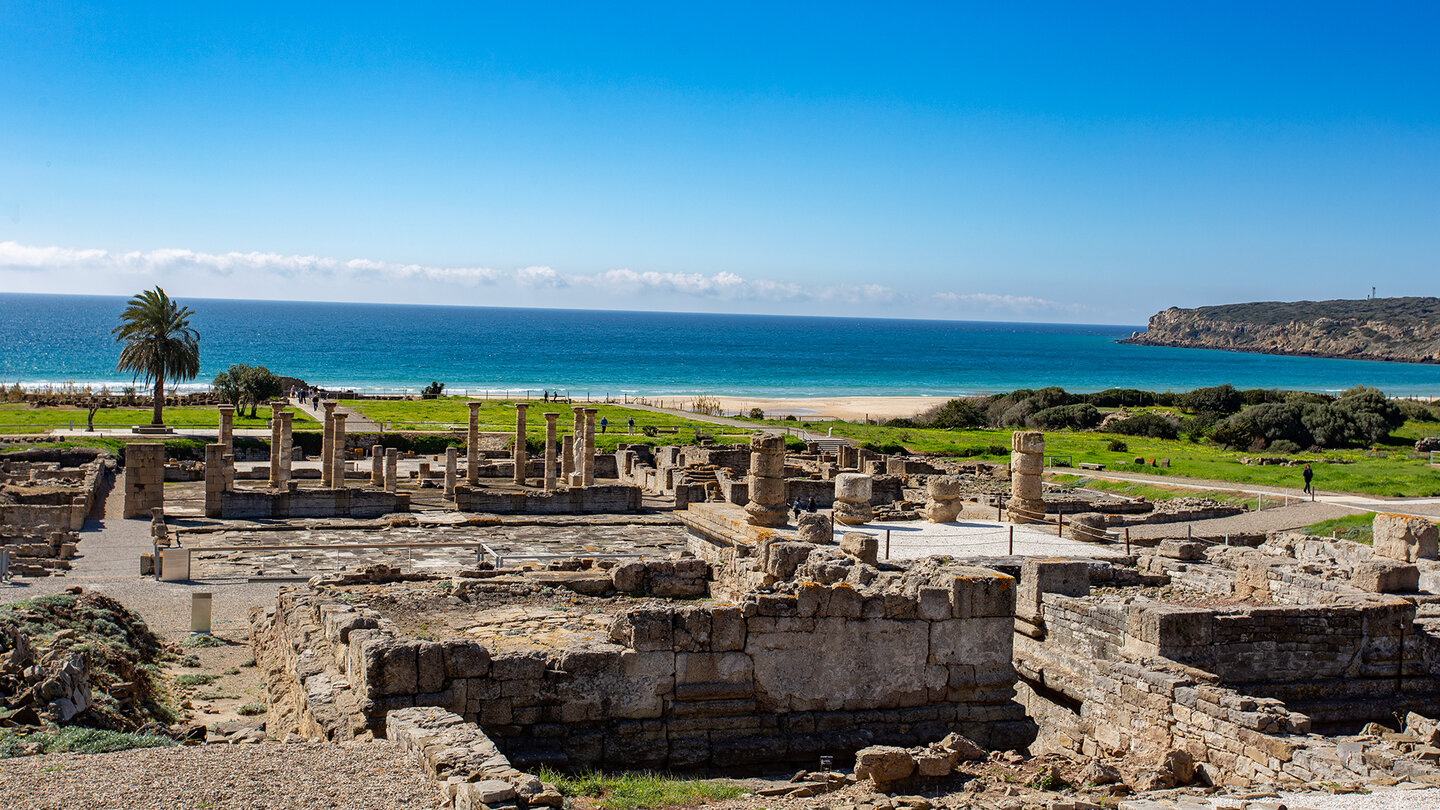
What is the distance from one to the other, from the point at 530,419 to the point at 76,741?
5391cm

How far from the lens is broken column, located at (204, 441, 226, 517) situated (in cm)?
2905

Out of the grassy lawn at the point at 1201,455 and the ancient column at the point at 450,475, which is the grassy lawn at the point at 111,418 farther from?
the grassy lawn at the point at 1201,455

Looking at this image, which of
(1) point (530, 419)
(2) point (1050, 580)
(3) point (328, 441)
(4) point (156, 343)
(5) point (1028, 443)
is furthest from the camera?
(1) point (530, 419)

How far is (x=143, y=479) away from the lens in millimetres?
28453

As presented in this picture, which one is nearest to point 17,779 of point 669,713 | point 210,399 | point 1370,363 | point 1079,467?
point 669,713

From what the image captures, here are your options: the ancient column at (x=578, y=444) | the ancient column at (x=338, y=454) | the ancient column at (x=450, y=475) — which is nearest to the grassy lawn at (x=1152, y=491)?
the ancient column at (x=578, y=444)

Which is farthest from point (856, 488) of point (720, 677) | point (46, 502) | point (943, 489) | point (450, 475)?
point (46, 502)

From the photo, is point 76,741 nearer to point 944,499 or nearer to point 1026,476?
point 944,499

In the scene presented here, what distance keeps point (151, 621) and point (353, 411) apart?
45.2m

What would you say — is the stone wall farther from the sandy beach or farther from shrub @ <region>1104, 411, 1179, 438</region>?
the sandy beach

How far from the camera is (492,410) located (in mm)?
66250

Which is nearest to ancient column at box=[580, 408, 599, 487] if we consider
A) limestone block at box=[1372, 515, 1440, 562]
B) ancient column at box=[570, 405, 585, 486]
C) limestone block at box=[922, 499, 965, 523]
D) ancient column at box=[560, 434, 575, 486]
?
ancient column at box=[570, 405, 585, 486]

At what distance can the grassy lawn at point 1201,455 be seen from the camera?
116ft

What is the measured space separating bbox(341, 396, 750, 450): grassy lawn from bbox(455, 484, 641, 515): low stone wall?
14.4m
